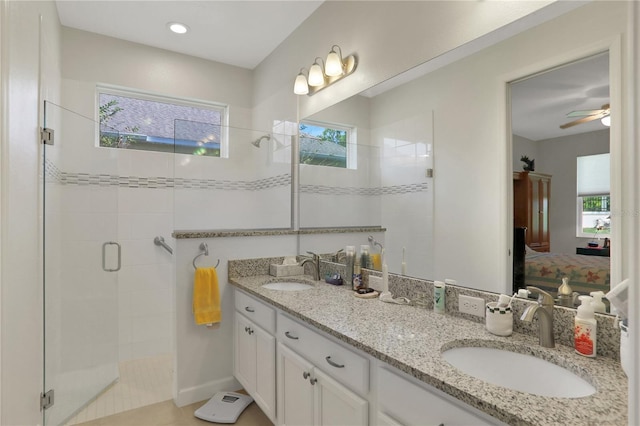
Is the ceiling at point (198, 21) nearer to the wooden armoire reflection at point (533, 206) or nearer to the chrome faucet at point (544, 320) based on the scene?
the wooden armoire reflection at point (533, 206)

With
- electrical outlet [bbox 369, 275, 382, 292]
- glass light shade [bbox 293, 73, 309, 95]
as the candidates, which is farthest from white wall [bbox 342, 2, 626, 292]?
glass light shade [bbox 293, 73, 309, 95]

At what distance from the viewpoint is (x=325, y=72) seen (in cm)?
251

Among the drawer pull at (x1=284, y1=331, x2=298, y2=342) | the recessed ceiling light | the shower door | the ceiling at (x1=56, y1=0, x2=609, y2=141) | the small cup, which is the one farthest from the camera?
the recessed ceiling light

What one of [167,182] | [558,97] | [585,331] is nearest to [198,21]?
[167,182]

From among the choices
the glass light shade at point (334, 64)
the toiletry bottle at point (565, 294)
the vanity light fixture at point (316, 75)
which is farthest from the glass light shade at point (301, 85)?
the toiletry bottle at point (565, 294)

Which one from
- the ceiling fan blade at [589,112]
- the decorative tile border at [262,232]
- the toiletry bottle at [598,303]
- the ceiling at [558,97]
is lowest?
the toiletry bottle at [598,303]

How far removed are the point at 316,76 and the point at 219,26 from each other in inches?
40.2

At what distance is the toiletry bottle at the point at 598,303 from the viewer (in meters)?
1.15

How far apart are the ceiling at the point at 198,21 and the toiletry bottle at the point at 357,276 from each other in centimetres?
194

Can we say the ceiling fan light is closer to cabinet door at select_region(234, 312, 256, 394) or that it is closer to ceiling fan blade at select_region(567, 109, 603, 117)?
ceiling fan blade at select_region(567, 109, 603, 117)

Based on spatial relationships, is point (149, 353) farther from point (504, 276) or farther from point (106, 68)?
point (504, 276)

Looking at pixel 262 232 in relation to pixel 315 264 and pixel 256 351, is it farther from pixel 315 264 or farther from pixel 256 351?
pixel 256 351

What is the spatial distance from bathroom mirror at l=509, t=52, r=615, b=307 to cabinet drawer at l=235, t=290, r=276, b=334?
1.24 meters

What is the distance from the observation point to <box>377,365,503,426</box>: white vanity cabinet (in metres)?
0.94
